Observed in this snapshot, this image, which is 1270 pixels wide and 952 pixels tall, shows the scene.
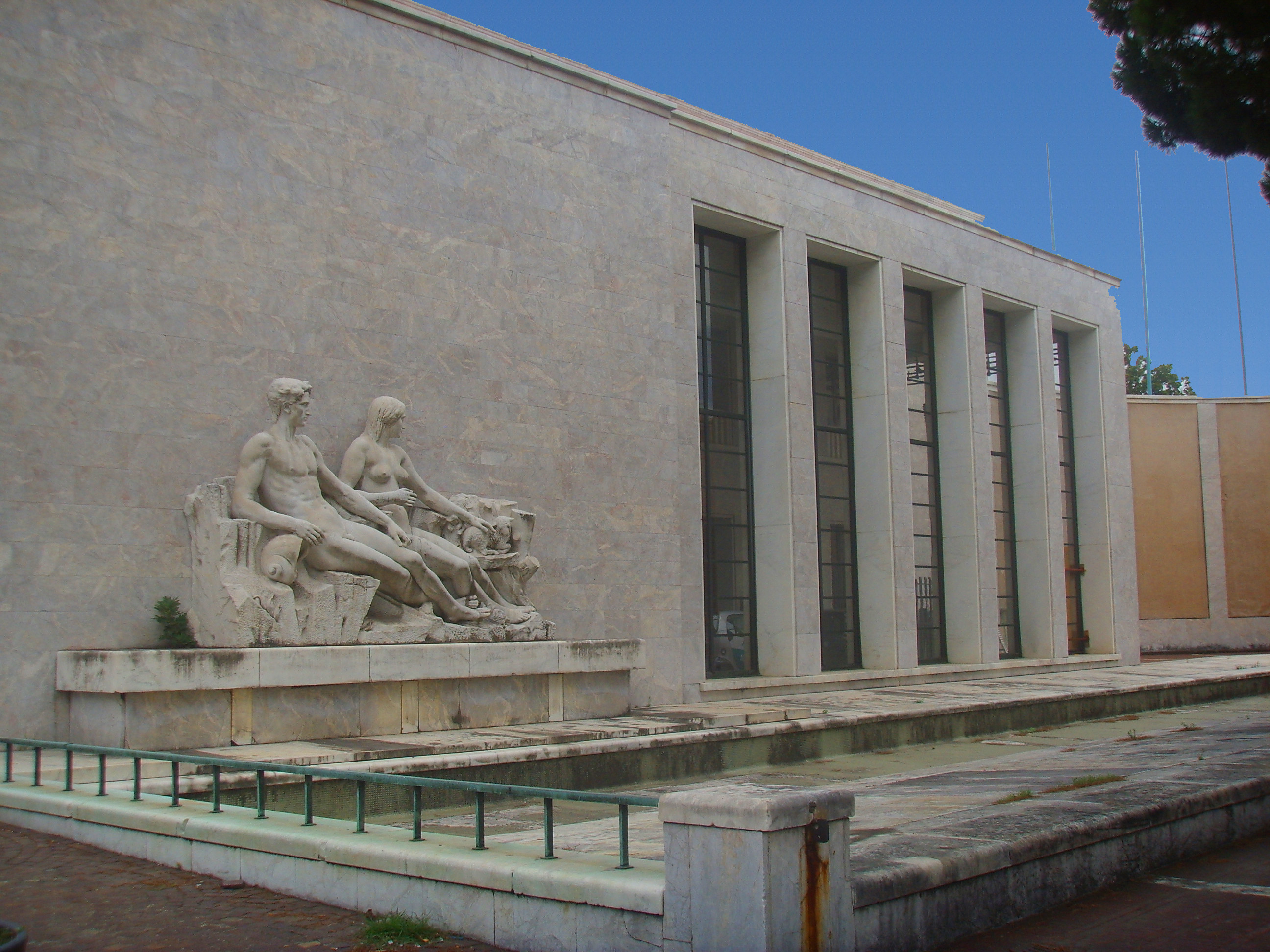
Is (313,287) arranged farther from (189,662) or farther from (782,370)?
(782,370)

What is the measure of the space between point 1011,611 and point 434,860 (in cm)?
2038

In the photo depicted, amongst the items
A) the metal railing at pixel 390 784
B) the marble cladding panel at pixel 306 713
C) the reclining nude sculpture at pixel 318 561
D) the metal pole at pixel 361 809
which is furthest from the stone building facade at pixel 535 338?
the metal pole at pixel 361 809

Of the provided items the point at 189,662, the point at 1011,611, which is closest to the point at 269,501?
the point at 189,662

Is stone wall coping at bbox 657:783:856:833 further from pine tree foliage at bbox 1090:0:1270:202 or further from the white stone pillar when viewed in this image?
pine tree foliage at bbox 1090:0:1270:202

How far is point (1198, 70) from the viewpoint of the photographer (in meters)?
10.1

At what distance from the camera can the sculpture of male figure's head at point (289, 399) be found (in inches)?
463

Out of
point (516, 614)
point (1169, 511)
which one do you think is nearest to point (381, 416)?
point (516, 614)

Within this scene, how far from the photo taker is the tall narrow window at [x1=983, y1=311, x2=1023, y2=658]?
2369 centimetres

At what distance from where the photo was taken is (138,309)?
1185cm

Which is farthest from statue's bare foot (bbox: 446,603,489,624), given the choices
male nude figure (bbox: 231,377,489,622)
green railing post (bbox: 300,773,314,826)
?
green railing post (bbox: 300,773,314,826)

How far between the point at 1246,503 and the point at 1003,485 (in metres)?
10.7

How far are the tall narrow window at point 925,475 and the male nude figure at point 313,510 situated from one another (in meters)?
11.4

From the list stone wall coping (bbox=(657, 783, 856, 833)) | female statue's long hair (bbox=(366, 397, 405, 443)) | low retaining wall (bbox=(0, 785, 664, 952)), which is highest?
female statue's long hair (bbox=(366, 397, 405, 443))

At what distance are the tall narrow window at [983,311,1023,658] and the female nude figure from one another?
13.4 m
